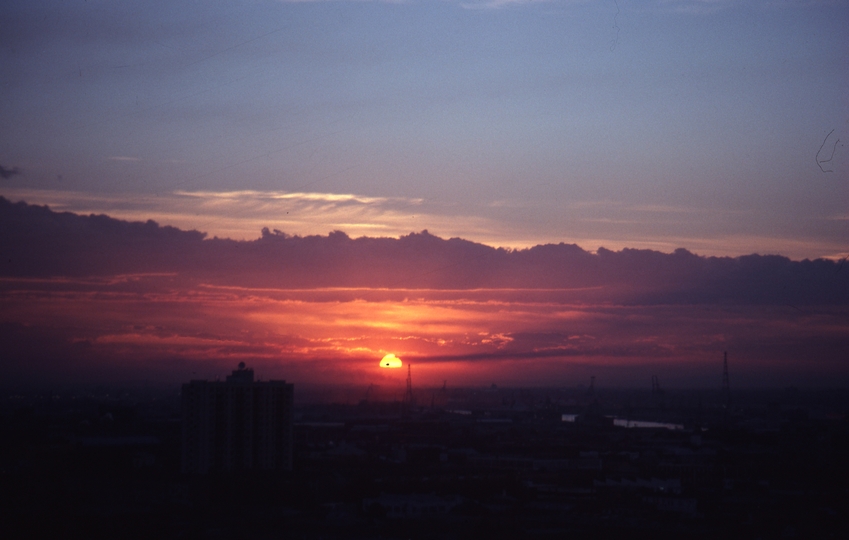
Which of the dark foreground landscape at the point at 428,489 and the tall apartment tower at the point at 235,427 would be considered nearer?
the dark foreground landscape at the point at 428,489

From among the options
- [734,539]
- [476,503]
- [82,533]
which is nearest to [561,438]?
[476,503]

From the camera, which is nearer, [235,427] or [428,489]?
[428,489]

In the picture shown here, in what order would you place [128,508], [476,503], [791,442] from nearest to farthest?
[128,508] → [476,503] → [791,442]

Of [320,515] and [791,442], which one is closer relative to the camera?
[320,515]

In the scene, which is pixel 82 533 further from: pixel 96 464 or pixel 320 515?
pixel 96 464

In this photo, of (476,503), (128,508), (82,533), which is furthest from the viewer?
(476,503)

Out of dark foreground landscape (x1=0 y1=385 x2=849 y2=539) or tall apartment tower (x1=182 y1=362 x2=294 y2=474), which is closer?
dark foreground landscape (x1=0 y1=385 x2=849 y2=539)

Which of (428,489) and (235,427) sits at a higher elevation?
(235,427)

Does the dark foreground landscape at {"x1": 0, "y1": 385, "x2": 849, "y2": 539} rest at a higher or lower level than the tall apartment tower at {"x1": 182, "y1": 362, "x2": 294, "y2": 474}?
lower
